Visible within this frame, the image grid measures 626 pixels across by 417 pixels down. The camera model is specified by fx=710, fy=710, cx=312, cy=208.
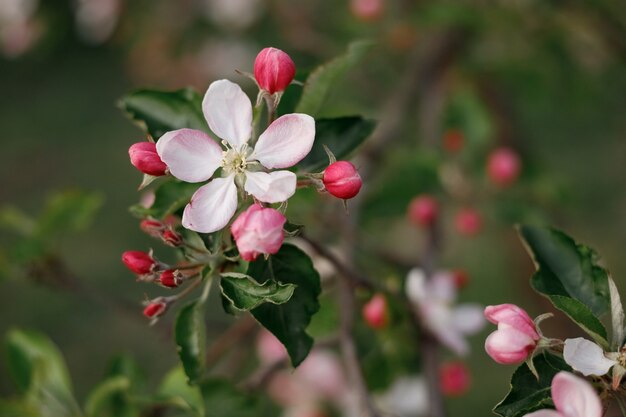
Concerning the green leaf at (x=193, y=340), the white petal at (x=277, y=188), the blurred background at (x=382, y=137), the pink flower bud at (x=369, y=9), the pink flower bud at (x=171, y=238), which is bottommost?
the blurred background at (x=382, y=137)

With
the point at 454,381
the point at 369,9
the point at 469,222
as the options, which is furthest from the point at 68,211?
the point at 369,9

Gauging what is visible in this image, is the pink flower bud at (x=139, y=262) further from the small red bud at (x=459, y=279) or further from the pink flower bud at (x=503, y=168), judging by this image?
the pink flower bud at (x=503, y=168)

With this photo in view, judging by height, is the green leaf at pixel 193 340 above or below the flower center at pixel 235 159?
below

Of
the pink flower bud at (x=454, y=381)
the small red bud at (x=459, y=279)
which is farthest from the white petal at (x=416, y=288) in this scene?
the pink flower bud at (x=454, y=381)

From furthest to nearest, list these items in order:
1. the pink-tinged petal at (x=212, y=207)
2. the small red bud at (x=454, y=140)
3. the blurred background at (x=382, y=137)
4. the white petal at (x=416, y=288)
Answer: the small red bud at (x=454, y=140), the blurred background at (x=382, y=137), the white petal at (x=416, y=288), the pink-tinged petal at (x=212, y=207)

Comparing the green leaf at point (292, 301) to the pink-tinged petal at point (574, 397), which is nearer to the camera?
the pink-tinged petal at point (574, 397)
